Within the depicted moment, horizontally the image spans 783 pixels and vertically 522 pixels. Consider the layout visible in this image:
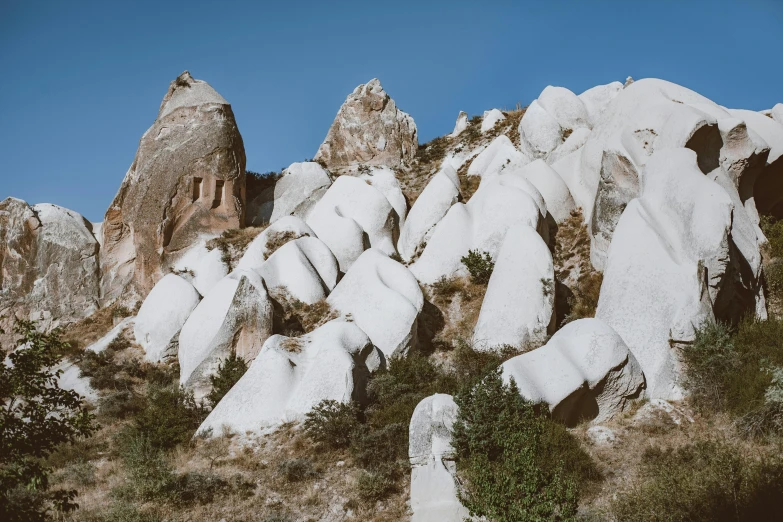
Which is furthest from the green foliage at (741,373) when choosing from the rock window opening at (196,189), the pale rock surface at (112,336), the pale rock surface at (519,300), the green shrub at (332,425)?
the rock window opening at (196,189)

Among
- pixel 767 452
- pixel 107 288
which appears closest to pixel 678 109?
pixel 767 452

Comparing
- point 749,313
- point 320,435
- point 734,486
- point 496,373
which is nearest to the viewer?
point 734,486

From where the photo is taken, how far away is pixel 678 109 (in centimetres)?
1777

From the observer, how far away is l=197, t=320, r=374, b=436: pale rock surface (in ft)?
43.3

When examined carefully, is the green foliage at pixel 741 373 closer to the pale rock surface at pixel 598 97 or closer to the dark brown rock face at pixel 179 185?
the pale rock surface at pixel 598 97

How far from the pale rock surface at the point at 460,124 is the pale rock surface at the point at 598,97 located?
25.7 ft

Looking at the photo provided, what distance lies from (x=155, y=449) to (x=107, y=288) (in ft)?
50.6

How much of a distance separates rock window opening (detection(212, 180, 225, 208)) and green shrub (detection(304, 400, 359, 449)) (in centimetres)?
1392

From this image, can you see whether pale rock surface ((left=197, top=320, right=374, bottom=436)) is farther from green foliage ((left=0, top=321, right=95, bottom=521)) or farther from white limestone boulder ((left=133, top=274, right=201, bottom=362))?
green foliage ((left=0, top=321, right=95, bottom=521))

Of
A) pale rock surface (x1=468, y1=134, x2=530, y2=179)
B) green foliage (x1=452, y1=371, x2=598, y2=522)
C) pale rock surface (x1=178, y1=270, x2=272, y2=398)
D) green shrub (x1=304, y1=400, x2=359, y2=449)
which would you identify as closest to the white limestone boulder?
pale rock surface (x1=178, y1=270, x2=272, y2=398)

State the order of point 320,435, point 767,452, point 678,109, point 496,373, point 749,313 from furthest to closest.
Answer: point 678,109 < point 749,313 < point 320,435 < point 496,373 < point 767,452

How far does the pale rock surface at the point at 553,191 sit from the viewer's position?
20547 millimetres

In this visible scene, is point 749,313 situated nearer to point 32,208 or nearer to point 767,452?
point 767,452

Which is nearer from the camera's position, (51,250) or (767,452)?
(767,452)
